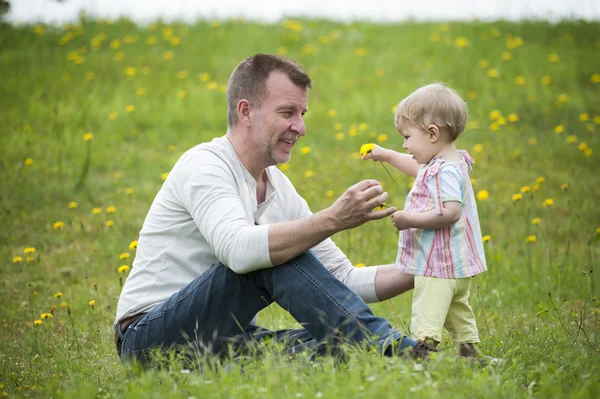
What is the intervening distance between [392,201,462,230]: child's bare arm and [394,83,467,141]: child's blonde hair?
35 centimetres

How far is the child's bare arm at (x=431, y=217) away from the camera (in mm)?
3201

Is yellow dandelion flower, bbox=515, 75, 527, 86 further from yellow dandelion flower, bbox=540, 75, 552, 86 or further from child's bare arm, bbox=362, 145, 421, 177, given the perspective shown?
child's bare arm, bbox=362, 145, 421, 177

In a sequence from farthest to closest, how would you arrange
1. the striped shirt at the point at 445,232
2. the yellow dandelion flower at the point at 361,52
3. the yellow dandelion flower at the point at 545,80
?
the yellow dandelion flower at the point at 361,52 → the yellow dandelion flower at the point at 545,80 → the striped shirt at the point at 445,232

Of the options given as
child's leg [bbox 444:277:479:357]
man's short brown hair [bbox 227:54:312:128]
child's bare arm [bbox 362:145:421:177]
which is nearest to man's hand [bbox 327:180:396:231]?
child's bare arm [bbox 362:145:421:177]

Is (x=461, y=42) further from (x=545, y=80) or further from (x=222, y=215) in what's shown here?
(x=222, y=215)

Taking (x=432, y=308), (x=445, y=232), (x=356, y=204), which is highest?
(x=356, y=204)

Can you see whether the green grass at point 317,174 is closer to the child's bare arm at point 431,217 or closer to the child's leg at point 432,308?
the child's leg at point 432,308

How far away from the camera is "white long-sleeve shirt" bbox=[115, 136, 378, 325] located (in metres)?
3.30

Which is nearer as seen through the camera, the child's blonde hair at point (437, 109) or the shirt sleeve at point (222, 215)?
the shirt sleeve at point (222, 215)

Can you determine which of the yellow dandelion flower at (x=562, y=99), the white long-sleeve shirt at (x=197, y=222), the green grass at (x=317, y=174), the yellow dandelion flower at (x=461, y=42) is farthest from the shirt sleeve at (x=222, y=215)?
the yellow dandelion flower at (x=461, y=42)

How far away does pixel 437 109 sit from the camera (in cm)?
326

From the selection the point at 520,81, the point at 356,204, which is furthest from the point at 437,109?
the point at 520,81

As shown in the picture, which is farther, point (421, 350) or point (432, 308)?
point (432, 308)

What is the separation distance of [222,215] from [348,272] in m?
0.86
